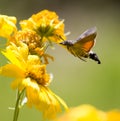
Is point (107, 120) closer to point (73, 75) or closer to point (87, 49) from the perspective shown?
point (87, 49)

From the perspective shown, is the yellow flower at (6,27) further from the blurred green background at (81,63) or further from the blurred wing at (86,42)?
the blurred green background at (81,63)

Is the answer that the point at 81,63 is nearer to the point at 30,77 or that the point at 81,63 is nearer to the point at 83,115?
the point at 30,77

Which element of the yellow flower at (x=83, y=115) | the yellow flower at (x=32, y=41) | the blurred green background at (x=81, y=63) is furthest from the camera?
the blurred green background at (x=81, y=63)

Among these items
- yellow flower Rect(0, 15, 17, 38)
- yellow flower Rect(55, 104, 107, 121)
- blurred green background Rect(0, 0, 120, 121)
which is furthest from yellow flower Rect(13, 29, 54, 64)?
blurred green background Rect(0, 0, 120, 121)

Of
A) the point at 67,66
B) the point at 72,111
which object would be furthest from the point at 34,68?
the point at 67,66

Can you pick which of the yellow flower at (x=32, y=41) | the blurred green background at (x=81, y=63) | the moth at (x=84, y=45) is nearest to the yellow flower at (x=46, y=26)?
the yellow flower at (x=32, y=41)

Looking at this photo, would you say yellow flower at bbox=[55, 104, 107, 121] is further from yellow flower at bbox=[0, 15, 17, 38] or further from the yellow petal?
yellow flower at bbox=[0, 15, 17, 38]

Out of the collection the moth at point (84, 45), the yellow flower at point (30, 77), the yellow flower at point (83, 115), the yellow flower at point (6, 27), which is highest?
the yellow flower at point (6, 27)
